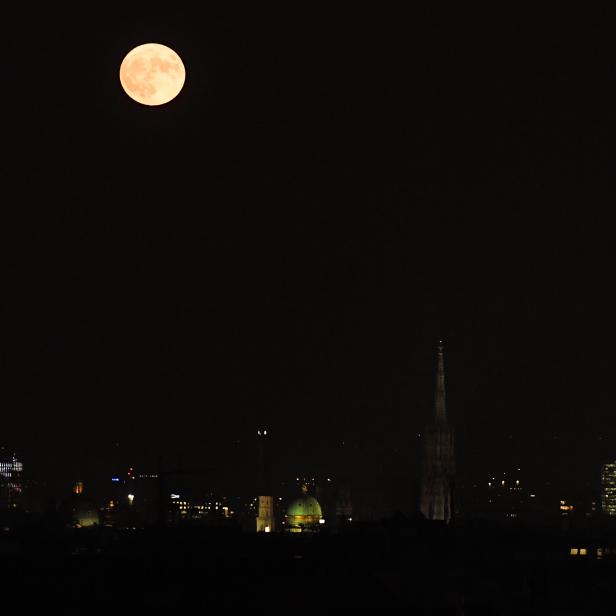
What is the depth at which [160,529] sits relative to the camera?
116188mm

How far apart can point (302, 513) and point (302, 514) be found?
0.85ft

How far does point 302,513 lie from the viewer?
16800 centimetres

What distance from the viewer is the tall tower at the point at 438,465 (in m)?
194

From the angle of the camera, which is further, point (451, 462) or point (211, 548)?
point (451, 462)

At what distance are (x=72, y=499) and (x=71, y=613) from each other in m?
116

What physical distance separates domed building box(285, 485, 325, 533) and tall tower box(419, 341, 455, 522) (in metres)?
26.1

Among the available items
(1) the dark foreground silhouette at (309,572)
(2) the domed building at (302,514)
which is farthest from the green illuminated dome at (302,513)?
(1) the dark foreground silhouette at (309,572)

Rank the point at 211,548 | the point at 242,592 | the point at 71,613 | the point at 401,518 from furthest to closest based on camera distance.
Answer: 1. the point at 401,518
2. the point at 211,548
3. the point at 242,592
4. the point at 71,613

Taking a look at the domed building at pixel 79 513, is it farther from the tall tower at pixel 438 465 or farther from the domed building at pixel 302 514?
the tall tower at pixel 438 465

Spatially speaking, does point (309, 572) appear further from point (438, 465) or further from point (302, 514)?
point (438, 465)

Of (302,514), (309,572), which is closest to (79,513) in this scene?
(302,514)

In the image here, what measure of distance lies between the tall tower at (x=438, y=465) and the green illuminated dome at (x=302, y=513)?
26.3 m

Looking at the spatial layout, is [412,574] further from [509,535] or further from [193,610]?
[193,610]

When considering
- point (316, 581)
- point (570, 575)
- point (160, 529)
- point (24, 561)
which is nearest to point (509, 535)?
point (570, 575)
